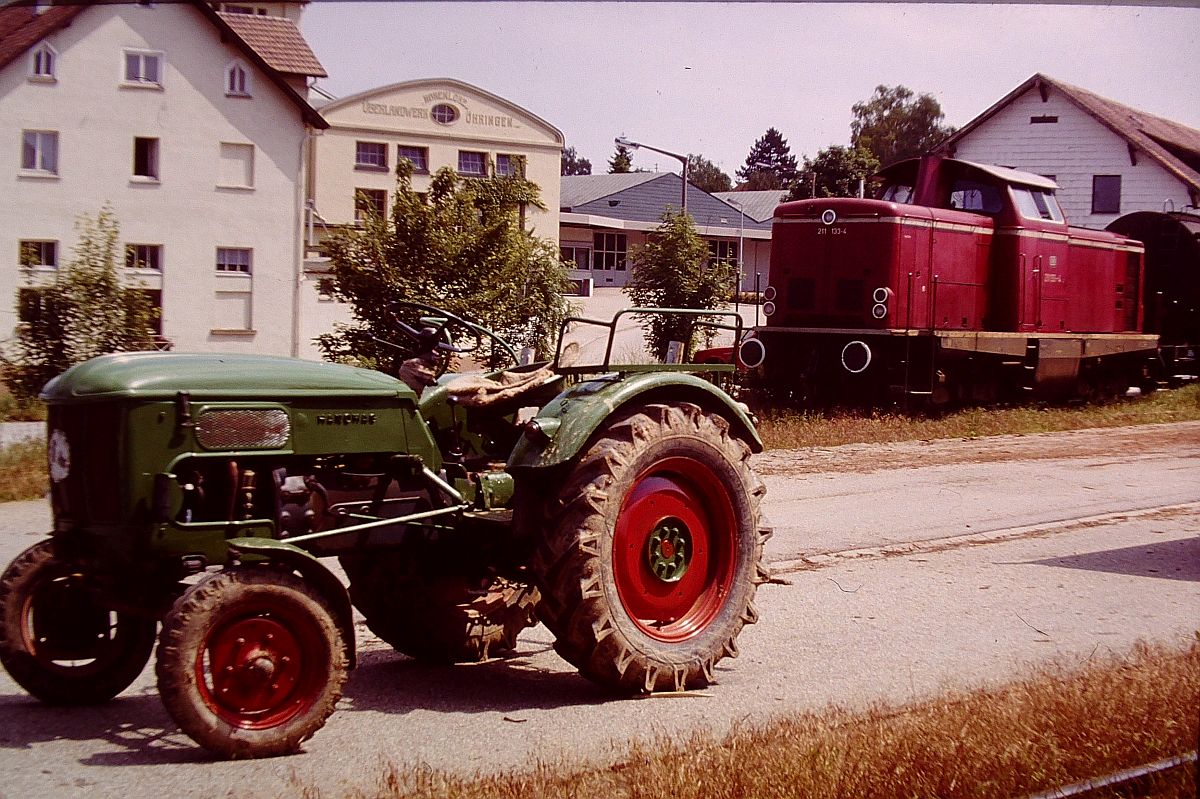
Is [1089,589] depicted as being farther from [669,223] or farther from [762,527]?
[669,223]

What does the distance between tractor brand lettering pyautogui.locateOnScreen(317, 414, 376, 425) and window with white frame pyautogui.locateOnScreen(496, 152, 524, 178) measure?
11141mm

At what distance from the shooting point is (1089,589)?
8.07 m

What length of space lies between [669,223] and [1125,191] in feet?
28.7

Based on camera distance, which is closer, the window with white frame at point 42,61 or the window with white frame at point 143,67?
the window with white frame at point 42,61

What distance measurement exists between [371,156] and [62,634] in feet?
35.1

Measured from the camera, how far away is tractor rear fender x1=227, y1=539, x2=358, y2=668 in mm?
4508

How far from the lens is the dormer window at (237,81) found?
66.0ft

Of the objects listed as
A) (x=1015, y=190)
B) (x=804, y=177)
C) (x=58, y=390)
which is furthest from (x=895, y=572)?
(x=804, y=177)

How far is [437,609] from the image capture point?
5.72 m

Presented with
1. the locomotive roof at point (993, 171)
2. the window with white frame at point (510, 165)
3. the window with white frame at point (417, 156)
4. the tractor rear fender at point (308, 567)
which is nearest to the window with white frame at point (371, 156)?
the window with white frame at point (417, 156)

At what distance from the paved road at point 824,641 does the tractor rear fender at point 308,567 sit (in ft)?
1.48

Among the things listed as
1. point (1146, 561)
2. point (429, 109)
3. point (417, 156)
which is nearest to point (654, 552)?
point (1146, 561)

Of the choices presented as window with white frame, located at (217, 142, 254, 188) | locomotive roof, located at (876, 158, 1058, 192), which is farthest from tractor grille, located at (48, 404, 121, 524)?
window with white frame, located at (217, 142, 254, 188)

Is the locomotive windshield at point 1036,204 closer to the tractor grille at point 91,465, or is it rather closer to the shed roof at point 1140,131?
the shed roof at point 1140,131
